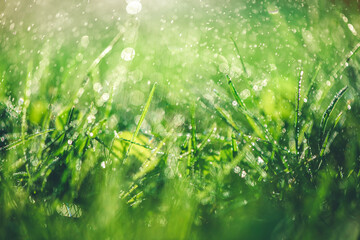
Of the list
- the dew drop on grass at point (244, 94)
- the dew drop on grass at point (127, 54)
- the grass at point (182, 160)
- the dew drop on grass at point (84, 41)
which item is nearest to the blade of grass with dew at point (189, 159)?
the grass at point (182, 160)

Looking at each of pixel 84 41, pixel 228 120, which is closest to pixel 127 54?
pixel 84 41

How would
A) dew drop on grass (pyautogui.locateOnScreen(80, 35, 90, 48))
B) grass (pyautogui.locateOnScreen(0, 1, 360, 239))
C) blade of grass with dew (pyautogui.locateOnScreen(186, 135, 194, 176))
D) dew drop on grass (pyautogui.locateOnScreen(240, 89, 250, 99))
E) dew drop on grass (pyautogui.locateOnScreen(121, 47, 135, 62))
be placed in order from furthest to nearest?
dew drop on grass (pyautogui.locateOnScreen(80, 35, 90, 48)), dew drop on grass (pyautogui.locateOnScreen(121, 47, 135, 62)), dew drop on grass (pyautogui.locateOnScreen(240, 89, 250, 99)), blade of grass with dew (pyautogui.locateOnScreen(186, 135, 194, 176)), grass (pyautogui.locateOnScreen(0, 1, 360, 239))

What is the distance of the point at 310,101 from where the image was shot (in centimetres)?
75

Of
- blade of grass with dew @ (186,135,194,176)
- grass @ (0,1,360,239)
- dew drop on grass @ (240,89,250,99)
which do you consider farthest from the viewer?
dew drop on grass @ (240,89,250,99)

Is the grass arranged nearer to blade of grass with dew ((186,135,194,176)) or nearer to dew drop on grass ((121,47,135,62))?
blade of grass with dew ((186,135,194,176))

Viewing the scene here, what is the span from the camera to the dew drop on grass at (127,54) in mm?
1553

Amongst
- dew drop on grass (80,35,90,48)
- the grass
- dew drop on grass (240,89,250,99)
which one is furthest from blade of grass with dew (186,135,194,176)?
dew drop on grass (80,35,90,48)

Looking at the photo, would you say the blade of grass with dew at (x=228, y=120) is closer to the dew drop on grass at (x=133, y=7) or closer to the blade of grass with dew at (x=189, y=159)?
the blade of grass with dew at (x=189, y=159)

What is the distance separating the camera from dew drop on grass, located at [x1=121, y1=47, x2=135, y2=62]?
61.1 inches

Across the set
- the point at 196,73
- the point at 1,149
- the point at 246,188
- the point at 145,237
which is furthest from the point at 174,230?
the point at 196,73

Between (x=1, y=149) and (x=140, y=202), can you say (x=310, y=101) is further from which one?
(x=1, y=149)

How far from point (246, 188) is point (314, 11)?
1436 mm

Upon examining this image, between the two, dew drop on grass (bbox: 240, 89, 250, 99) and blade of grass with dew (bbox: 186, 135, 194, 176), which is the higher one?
blade of grass with dew (bbox: 186, 135, 194, 176)

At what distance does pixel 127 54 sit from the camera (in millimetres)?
1611
